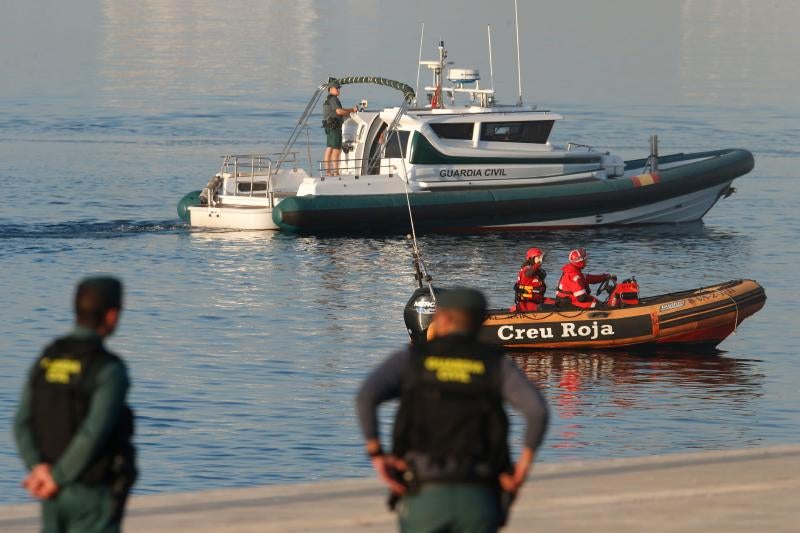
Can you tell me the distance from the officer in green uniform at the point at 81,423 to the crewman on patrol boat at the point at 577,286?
1271 cm

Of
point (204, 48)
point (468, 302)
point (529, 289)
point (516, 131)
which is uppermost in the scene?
point (204, 48)

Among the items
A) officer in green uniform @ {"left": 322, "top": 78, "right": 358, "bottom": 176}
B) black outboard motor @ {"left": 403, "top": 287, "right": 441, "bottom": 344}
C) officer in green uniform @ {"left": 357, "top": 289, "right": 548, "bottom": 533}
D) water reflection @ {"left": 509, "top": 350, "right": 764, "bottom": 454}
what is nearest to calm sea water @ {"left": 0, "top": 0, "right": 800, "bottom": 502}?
water reflection @ {"left": 509, "top": 350, "right": 764, "bottom": 454}

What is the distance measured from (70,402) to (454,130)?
2307 centimetres

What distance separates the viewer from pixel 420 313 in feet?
60.5

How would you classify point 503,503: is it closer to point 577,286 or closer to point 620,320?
point 577,286

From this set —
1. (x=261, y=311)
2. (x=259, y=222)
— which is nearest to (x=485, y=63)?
(x=259, y=222)

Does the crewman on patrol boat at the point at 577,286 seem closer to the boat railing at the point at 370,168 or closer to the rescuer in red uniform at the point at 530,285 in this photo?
the rescuer in red uniform at the point at 530,285

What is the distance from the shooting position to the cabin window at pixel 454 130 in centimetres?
2830

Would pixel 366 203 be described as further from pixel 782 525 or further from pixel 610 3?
pixel 610 3

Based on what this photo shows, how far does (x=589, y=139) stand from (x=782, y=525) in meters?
39.7

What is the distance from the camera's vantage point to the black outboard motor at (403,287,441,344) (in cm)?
1841

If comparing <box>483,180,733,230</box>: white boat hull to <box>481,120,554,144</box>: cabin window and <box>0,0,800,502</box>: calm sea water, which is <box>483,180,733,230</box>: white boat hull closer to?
<box>0,0,800,502</box>: calm sea water

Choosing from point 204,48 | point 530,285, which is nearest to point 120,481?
point 530,285

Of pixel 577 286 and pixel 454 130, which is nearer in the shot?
pixel 577 286
